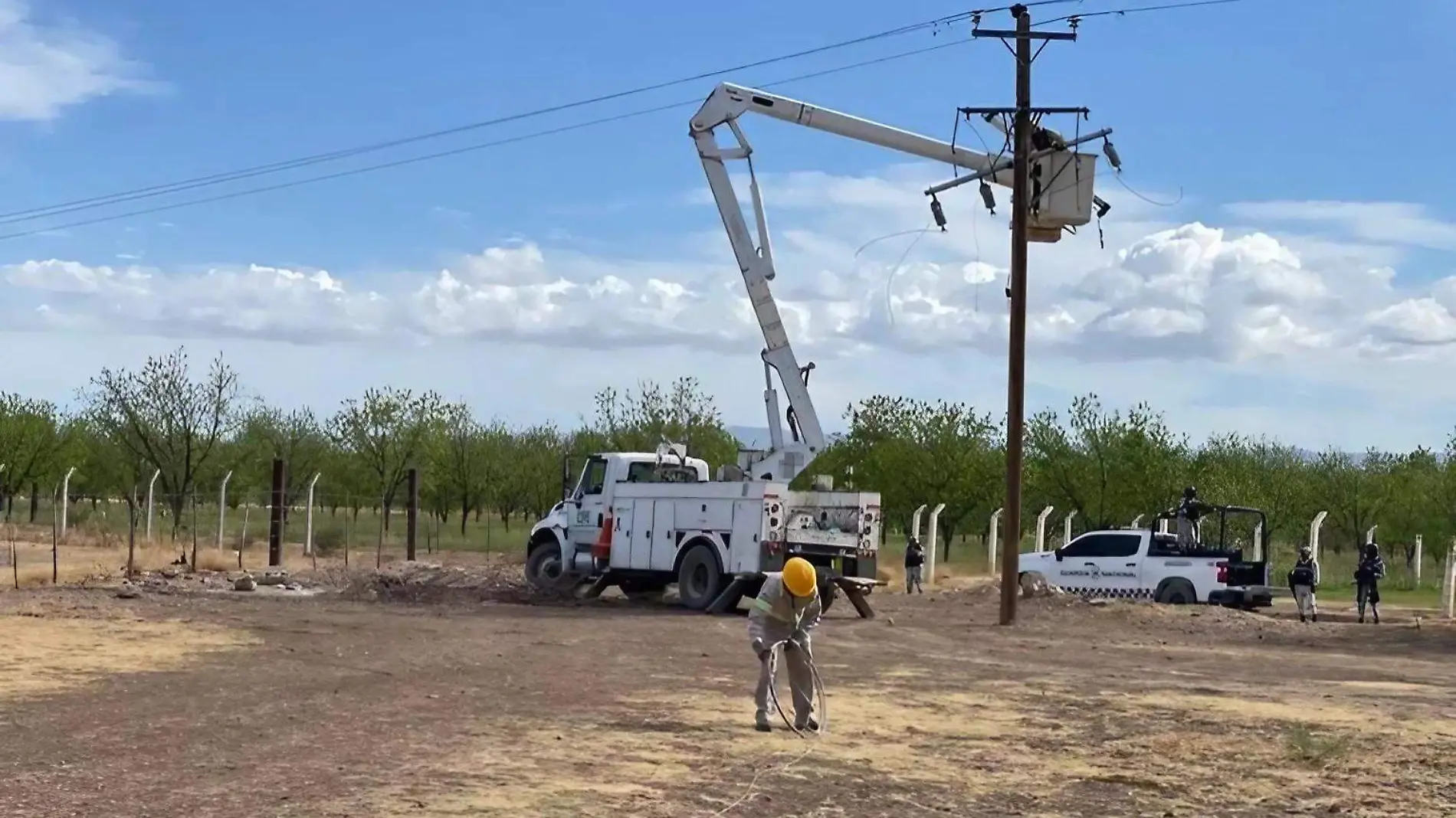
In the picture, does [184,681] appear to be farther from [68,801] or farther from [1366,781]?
[1366,781]

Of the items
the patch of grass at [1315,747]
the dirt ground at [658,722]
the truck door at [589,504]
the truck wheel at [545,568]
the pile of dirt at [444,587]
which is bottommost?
the dirt ground at [658,722]

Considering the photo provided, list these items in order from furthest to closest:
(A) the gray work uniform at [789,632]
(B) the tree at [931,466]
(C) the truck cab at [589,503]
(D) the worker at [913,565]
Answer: (B) the tree at [931,466] < (D) the worker at [913,565] < (C) the truck cab at [589,503] < (A) the gray work uniform at [789,632]

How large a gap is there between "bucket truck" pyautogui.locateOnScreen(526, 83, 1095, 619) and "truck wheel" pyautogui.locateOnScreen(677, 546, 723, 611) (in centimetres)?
2

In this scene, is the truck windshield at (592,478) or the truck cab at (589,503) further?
the truck windshield at (592,478)

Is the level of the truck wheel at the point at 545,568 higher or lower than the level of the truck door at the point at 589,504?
lower

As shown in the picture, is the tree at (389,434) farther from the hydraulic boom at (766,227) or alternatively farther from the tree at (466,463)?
the hydraulic boom at (766,227)

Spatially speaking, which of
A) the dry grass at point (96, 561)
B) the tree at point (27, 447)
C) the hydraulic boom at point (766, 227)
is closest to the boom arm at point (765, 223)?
the hydraulic boom at point (766, 227)

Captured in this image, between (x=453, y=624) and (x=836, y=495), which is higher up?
(x=836, y=495)

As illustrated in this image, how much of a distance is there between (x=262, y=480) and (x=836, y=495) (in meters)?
47.7

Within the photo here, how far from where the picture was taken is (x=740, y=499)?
974 inches

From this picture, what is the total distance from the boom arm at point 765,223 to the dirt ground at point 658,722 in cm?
394

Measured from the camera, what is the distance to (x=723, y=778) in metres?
10.5

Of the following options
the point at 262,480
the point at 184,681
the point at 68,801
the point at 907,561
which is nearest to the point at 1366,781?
the point at 68,801

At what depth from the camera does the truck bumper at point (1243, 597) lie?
29.8 m
